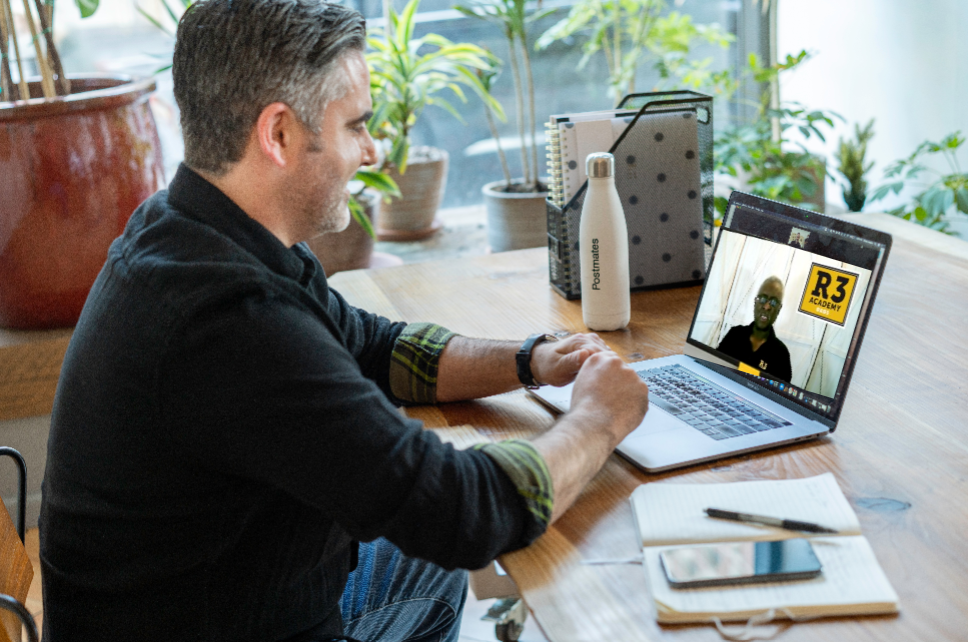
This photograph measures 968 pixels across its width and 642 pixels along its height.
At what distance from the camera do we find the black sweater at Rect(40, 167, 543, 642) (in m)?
0.86

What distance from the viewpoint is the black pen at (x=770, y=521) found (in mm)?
873

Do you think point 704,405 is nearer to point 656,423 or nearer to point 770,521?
point 656,423

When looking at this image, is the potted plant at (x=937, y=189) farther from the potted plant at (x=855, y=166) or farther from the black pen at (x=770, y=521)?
the black pen at (x=770, y=521)

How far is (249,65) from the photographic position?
981 mm

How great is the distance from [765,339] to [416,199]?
8.26ft

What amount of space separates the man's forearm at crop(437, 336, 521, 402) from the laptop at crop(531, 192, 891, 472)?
57mm

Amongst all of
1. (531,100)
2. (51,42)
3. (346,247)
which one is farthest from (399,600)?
(531,100)

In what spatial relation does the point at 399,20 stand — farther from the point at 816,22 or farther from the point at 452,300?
the point at 452,300

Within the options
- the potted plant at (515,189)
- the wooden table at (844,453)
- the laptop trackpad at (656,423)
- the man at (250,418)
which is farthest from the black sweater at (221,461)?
the potted plant at (515,189)

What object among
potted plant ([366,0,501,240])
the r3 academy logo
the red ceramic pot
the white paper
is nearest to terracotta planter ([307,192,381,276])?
potted plant ([366,0,501,240])

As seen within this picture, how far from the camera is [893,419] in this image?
1107mm

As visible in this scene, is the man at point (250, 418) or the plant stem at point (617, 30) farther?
the plant stem at point (617, 30)

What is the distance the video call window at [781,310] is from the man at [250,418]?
0.65ft

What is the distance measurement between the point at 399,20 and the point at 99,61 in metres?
1.14
